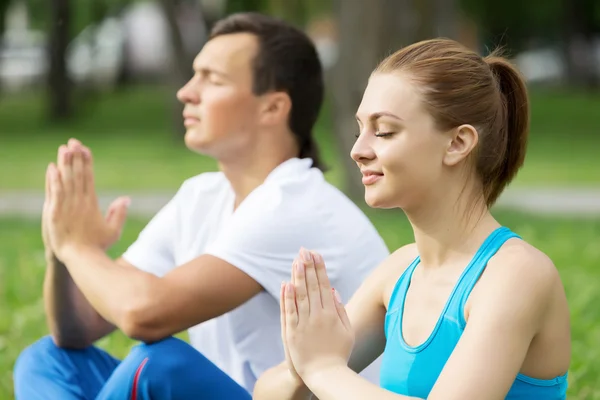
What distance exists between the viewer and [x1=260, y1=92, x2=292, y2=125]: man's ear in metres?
3.88

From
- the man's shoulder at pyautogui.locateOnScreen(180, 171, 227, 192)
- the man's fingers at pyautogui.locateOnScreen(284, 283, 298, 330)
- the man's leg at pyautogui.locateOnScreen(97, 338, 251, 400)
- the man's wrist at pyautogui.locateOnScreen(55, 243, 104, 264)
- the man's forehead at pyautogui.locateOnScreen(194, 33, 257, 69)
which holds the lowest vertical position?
the man's leg at pyautogui.locateOnScreen(97, 338, 251, 400)

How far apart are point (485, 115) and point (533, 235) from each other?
6.71 m

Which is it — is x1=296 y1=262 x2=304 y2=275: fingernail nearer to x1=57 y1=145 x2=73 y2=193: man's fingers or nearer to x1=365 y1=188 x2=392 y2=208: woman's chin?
x1=365 y1=188 x2=392 y2=208: woman's chin

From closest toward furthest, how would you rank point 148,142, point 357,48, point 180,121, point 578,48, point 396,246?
point 396,246 < point 357,48 < point 180,121 < point 148,142 < point 578,48

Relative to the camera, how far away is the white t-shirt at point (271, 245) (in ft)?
11.3

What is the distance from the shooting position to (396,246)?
326 inches

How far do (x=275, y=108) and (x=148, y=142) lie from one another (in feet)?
56.0

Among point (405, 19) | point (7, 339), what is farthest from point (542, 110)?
point (7, 339)

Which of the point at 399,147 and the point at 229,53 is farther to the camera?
the point at 229,53

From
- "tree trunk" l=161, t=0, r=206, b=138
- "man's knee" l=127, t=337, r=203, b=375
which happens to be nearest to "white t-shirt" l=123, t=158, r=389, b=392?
"man's knee" l=127, t=337, r=203, b=375

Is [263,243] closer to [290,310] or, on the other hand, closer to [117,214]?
[117,214]

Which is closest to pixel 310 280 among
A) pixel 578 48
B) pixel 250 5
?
pixel 250 5

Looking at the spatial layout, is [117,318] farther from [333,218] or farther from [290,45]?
[290,45]

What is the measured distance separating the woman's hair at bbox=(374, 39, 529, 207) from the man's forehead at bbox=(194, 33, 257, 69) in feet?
4.14
